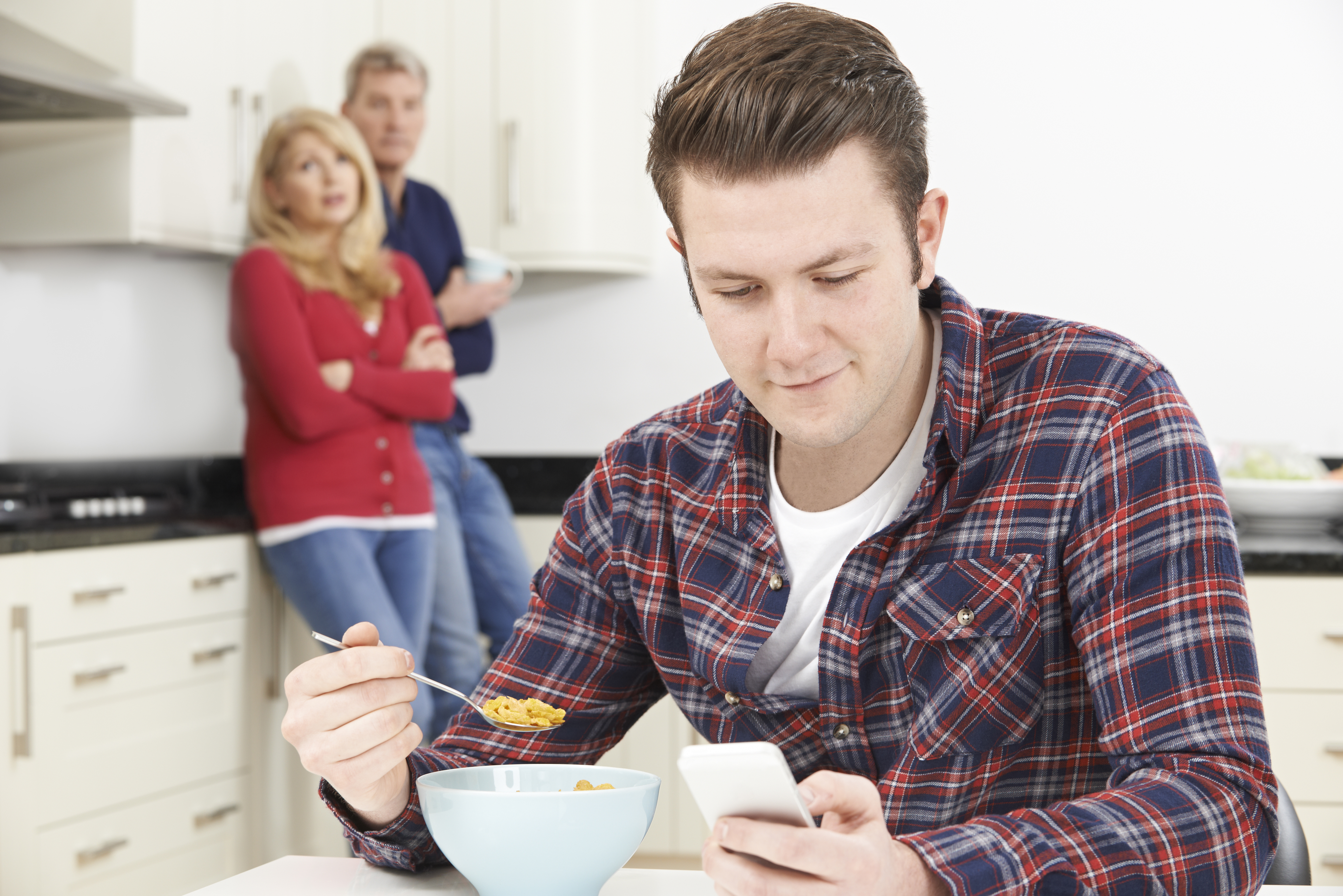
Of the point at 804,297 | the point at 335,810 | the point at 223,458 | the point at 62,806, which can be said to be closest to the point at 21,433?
the point at 223,458

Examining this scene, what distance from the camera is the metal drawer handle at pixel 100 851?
92.8 inches

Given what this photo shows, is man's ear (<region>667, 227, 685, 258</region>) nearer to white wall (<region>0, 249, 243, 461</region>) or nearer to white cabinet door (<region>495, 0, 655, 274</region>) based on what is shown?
white wall (<region>0, 249, 243, 461</region>)

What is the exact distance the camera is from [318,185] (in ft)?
9.27

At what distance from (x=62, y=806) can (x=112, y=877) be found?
0.20 m

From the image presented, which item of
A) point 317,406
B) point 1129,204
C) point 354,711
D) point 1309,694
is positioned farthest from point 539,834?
point 1129,204

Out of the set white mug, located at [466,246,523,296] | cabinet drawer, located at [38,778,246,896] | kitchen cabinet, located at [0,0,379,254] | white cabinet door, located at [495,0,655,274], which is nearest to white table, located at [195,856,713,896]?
cabinet drawer, located at [38,778,246,896]

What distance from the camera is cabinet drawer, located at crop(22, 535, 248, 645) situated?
7.51 feet

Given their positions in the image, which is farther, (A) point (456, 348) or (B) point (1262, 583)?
(A) point (456, 348)

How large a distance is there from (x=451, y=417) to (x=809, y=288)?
2.24 m

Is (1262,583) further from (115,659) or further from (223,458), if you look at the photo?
(223,458)

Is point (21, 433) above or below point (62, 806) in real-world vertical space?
above

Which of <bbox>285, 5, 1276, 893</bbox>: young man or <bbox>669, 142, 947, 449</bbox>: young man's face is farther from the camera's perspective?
<bbox>669, 142, 947, 449</bbox>: young man's face

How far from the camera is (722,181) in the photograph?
1.00 metres

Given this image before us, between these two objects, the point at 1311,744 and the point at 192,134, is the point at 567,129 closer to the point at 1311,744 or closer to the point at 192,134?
the point at 192,134
